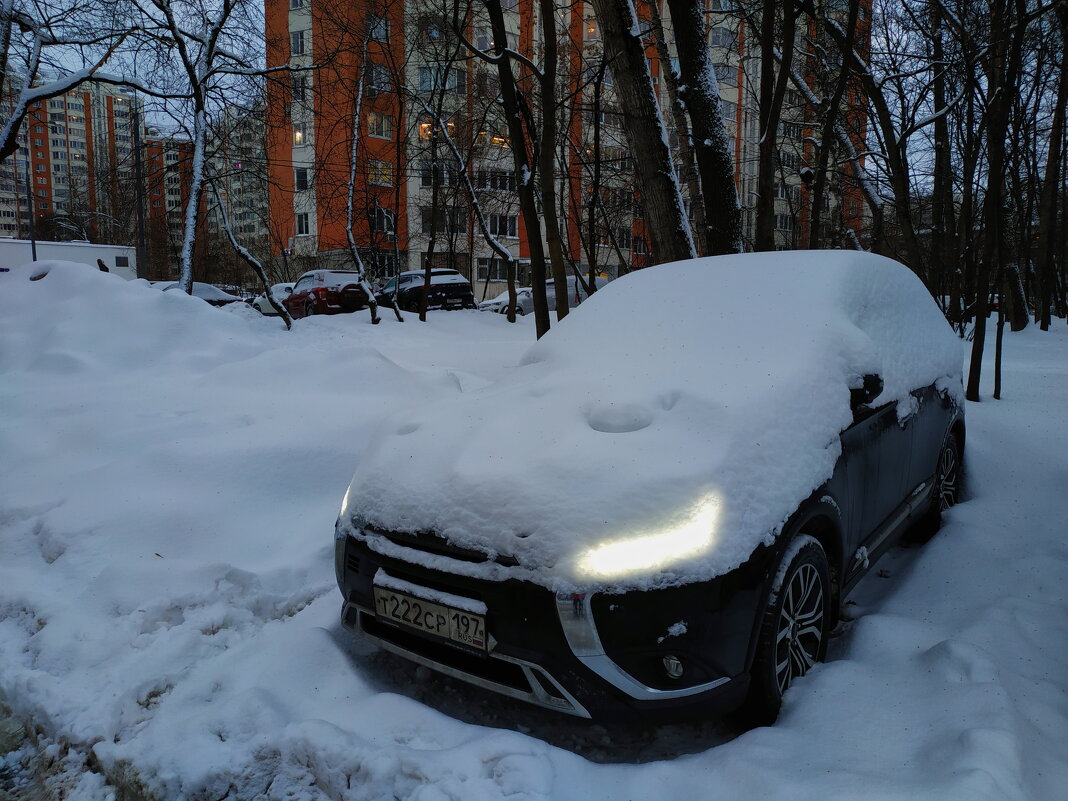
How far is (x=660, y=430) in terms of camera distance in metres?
2.32

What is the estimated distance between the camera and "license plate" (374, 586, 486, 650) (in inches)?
82.0

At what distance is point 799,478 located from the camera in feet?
7.32

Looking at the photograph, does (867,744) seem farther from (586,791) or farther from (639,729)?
(586,791)

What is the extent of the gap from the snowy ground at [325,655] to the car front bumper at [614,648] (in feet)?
0.58

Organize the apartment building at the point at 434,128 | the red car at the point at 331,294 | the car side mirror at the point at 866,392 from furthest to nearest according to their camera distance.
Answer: the red car at the point at 331,294 < the apartment building at the point at 434,128 < the car side mirror at the point at 866,392

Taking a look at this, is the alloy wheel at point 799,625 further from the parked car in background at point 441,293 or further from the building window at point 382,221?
the parked car in background at point 441,293

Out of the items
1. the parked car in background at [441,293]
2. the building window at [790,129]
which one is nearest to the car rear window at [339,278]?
the parked car in background at [441,293]

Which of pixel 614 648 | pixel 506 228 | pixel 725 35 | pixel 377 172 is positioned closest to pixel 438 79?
pixel 377 172

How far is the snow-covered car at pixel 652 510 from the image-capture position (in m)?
1.96

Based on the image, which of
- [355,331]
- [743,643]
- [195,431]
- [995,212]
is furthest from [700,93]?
[355,331]

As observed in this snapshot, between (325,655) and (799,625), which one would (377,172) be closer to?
(325,655)

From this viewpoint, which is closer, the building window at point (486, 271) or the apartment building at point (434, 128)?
the apartment building at point (434, 128)

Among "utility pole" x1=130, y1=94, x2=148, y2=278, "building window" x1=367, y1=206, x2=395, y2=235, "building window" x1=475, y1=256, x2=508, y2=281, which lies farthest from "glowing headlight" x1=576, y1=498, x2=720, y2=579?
"building window" x1=475, y1=256, x2=508, y2=281

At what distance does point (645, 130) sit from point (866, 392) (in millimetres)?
4651
